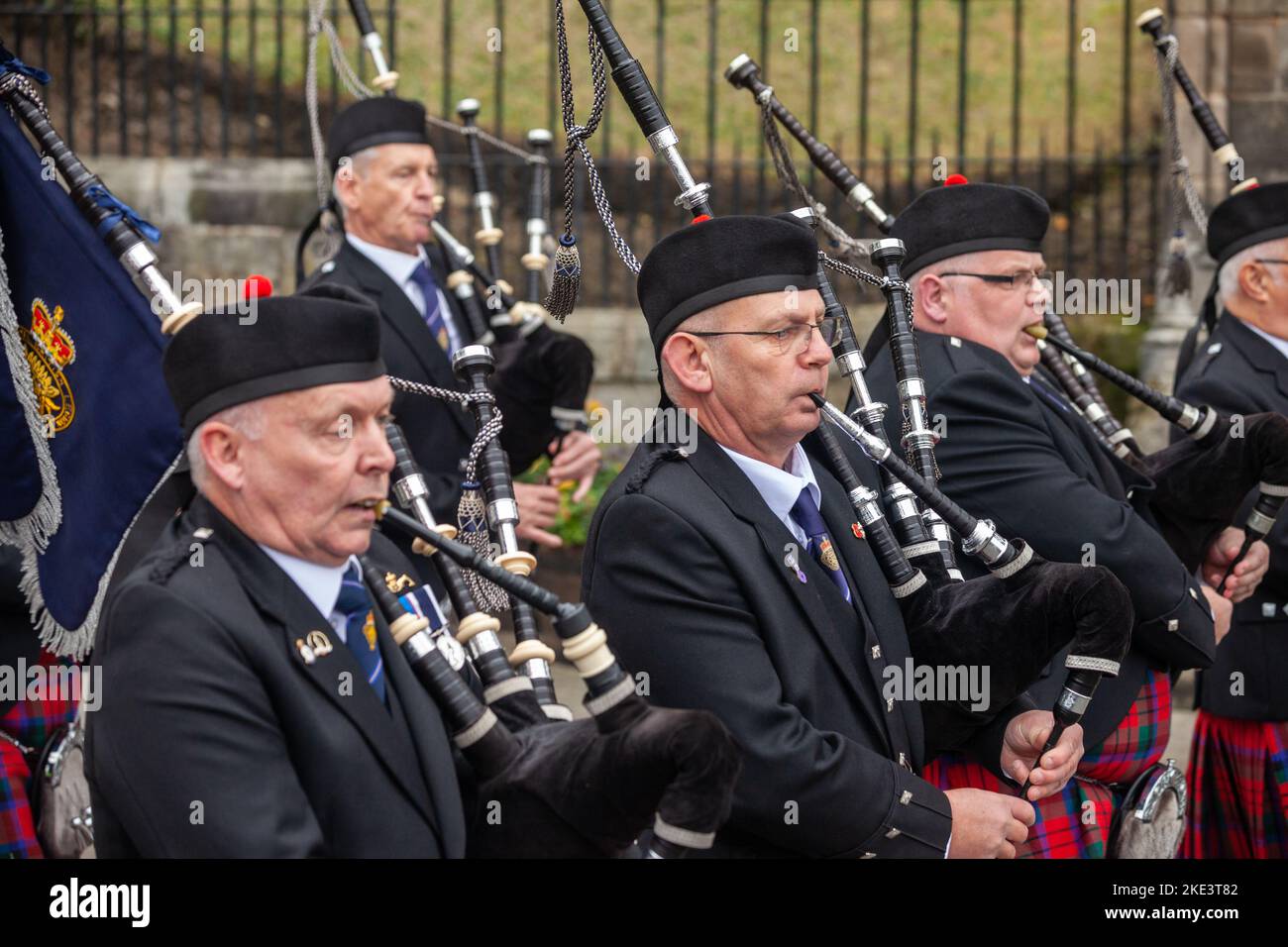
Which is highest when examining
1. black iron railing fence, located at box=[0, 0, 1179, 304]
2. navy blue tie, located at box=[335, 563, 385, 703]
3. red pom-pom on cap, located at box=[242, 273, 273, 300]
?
black iron railing fence, located at box=[0, 0, 1179, 304]

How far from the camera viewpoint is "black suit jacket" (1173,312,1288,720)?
461 centimetres

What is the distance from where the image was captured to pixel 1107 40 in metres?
8.56

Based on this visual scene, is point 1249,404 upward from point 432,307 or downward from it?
downward

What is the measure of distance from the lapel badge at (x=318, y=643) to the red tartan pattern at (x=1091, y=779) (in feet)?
5.56

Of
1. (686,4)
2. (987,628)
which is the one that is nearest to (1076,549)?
(987,628)

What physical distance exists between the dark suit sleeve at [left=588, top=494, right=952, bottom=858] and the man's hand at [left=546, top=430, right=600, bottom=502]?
261cm

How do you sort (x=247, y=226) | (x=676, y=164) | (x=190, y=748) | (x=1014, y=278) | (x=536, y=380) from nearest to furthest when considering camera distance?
(x=190, y=748)
(x=676, y=164)
(x=1014, y=278)
(x=536, y=380)
(x=247, y=226)

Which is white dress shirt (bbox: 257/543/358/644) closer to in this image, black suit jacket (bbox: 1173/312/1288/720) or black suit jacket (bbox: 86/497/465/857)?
black suit jacket (bbox: 86/497/465/857)

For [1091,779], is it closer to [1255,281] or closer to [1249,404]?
[1249,404]

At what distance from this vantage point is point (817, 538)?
322cm

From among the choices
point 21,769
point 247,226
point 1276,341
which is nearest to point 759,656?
point 21,769

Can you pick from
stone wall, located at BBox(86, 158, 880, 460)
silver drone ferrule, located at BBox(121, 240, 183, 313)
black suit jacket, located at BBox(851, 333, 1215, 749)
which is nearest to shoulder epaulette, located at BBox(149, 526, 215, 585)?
silver drone ferrule, located at BBox(121, 240, 183, 313)

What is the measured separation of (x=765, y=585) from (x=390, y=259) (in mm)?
2896

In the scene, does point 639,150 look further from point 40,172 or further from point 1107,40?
point 40,172
